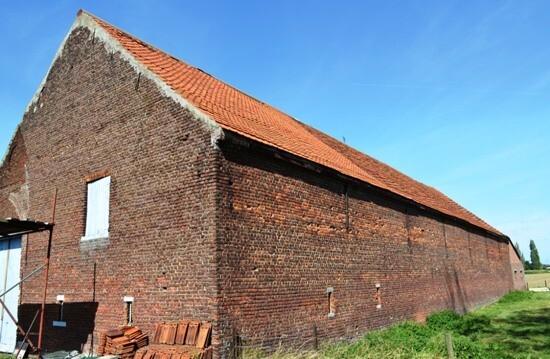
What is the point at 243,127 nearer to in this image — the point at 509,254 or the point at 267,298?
the point at 267,298

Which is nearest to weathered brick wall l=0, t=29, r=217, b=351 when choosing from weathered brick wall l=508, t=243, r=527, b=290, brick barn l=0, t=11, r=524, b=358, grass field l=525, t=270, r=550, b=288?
brick barn l=0, t=11, r=524, b=358

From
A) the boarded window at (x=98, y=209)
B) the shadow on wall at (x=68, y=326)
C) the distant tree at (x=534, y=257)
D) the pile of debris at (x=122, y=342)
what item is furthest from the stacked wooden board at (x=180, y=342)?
the distant tree at (x=534, y=257)

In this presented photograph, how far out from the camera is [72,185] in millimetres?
12117

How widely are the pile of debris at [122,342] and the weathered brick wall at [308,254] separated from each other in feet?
6.43

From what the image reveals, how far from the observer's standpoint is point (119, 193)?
10.7 meters

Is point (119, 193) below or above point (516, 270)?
above

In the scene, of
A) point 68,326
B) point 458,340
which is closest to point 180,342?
point 68,326

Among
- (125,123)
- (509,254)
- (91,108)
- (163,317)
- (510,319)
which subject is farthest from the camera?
(509,254)

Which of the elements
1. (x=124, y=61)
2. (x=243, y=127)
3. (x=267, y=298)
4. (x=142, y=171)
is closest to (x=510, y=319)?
(x=267, y=298)

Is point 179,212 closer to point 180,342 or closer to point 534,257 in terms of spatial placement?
point 180,342

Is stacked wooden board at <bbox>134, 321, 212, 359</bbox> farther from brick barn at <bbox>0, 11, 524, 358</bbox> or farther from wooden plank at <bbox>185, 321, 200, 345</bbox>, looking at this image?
brick barn at <bbox>0, 11, 524, 358</bbox>

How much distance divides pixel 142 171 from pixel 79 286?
11.7ft

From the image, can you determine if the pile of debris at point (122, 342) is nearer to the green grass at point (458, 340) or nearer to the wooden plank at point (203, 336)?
the wooden plank at point (203, 336)

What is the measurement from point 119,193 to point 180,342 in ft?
13.7
